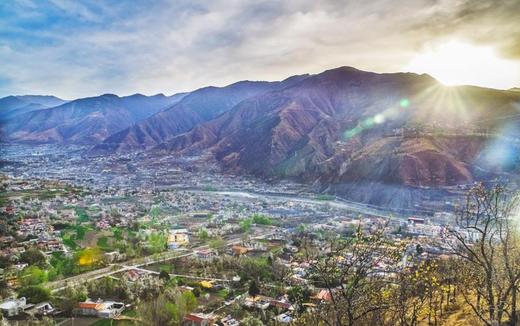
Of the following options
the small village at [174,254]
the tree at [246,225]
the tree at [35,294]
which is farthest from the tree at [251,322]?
the tree at [246,225]

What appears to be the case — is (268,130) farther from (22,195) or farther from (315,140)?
(22,195)

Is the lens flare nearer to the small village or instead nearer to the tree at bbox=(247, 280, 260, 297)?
the small village

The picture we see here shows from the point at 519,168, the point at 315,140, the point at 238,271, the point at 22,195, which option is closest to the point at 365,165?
the point at 519,168

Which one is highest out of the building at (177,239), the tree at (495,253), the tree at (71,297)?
the tree at (495,253)

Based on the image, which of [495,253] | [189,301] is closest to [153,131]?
[189,301]

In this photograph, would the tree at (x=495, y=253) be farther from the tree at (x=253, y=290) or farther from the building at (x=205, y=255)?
the building at (x=205, y=255)

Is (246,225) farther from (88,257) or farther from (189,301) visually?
(189,301)
